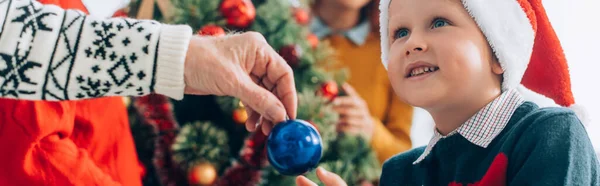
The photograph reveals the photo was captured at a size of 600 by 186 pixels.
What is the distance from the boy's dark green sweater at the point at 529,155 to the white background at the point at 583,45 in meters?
1.10

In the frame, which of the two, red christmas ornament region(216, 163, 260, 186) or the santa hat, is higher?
the santa hat

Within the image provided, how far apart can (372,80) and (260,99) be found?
1490mm

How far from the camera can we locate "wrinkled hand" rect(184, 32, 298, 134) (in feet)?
2.14

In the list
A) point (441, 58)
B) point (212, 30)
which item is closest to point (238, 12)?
point (212, 30)

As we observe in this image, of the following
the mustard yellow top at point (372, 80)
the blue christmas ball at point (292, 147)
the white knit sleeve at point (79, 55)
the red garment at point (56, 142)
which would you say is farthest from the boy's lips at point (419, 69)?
the mustard yellow top at point (372, 80)

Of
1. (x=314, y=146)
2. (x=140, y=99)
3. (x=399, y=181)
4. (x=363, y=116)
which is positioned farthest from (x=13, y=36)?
(x=363, y=116)

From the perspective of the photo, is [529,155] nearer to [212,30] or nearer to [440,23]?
[440,23]

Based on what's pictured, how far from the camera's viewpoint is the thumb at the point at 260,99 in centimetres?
67

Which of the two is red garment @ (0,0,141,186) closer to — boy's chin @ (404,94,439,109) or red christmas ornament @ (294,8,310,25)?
boy's chin @ (404,94,439,109)

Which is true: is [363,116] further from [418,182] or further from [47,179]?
[47,179]

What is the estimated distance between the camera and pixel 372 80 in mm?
2137

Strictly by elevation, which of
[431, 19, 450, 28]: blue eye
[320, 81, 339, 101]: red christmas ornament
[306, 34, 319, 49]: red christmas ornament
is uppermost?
[431, 19, 450, 28]: blue eye

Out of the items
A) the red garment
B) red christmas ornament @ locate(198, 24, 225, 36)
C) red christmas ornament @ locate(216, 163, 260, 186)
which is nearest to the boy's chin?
the red garment

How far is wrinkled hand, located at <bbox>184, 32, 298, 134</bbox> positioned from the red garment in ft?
0.84
